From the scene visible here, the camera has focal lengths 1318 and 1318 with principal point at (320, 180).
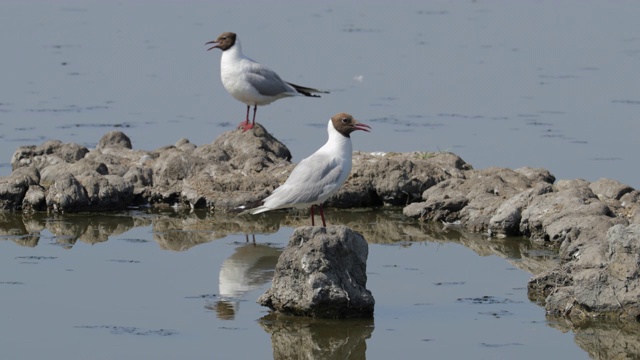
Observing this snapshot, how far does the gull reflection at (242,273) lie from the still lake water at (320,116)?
0.29ft

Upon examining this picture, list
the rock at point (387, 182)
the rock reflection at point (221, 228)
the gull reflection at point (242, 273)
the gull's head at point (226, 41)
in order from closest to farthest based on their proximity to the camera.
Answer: the gull reflection at point (242, 273)
the rock reflection at point (221, 228)
the rock at point (387, 182)
the gull's head at point (226, 41)

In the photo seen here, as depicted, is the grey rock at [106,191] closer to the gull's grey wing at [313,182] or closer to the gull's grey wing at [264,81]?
the gull's grey wing at [264,81]

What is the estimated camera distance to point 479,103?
64.4ft

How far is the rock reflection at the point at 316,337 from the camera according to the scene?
30.2 ft

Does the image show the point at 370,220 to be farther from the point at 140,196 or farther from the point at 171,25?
the point at 171,25

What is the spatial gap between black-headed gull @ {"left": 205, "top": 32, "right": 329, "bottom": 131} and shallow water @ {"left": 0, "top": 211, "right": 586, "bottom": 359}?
214 centimetres

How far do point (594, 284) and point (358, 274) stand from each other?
1.76 meters

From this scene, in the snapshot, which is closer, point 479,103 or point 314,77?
point 479,103

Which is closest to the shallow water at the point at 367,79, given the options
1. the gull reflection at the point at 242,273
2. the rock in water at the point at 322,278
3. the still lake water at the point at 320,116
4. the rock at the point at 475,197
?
the still lake water at the point at 320,116

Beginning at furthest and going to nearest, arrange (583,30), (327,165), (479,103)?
1. (583,30)
2. (479,103)
3. (327,165)

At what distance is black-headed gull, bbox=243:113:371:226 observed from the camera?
11.3m

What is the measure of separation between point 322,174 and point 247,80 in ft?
13.8

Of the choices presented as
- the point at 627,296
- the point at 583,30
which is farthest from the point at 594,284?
the point at 583,30

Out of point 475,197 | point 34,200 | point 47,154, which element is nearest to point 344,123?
point 475,197
